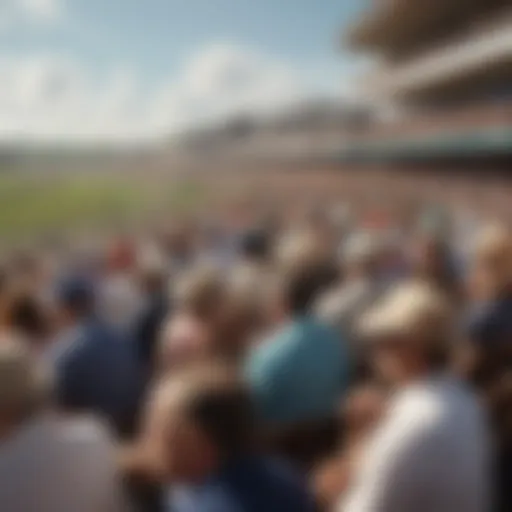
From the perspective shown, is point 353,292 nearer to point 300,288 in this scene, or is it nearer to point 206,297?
point 300,288

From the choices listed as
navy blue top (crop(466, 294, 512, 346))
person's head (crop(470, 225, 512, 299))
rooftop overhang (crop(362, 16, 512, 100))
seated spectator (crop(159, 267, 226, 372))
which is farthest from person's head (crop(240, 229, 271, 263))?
rooftop overhang (crop(362, 16, 512, 100))

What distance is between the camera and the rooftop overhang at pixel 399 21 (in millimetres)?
23188

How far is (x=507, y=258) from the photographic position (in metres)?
3.64

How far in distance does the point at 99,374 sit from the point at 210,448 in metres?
0.98

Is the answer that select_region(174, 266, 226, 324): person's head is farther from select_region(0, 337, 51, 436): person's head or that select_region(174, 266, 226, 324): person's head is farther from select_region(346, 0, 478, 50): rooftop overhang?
select_region(346, 0, 478, 50): rooftop overhang

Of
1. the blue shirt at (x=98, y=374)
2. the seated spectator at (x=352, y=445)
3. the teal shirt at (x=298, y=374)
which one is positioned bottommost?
the seated spectator at (x=352, y=445)

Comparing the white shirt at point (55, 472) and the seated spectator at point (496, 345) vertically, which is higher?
the seated spectator at point (496, 345)

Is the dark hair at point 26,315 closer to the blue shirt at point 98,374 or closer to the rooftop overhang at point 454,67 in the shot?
the blue shirt at point 98,374

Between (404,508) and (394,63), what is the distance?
2728 cm

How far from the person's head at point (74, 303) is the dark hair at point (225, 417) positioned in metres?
1.78

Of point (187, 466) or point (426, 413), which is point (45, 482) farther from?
point (426, 413)

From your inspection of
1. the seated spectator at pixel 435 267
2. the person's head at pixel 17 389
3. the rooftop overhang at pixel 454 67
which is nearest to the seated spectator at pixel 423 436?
the person's head at pixel 17 389

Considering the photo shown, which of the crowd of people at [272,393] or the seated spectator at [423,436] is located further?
the seated spectator at [423,436]

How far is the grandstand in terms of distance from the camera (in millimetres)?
16547
